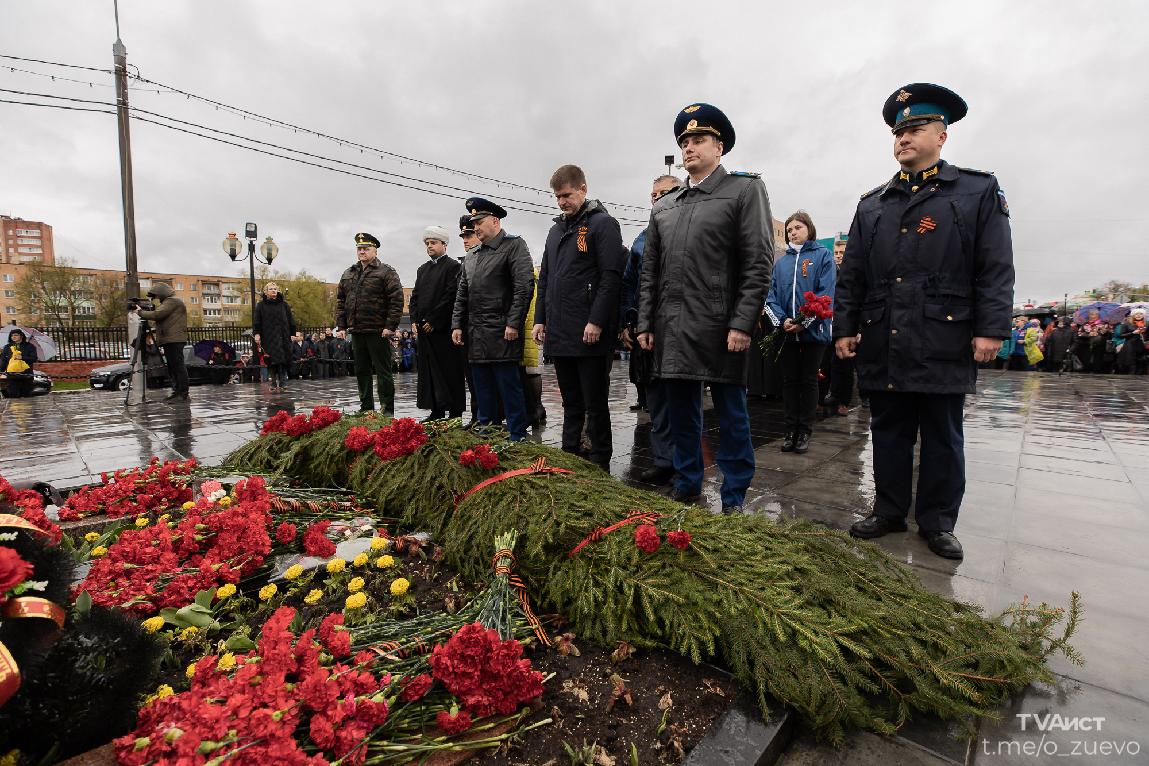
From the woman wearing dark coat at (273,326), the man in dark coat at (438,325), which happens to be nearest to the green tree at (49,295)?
the woman wearing dark coat at (273,326)

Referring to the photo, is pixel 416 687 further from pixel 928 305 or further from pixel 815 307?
pixel 815 307

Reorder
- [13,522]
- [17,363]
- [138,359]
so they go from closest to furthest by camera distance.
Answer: [13,522] → [138,359] → [17,363]

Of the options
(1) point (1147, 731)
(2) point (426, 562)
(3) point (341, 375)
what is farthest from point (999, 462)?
(3) point (341, 375)

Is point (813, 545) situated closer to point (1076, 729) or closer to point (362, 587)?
point (1076, 729)

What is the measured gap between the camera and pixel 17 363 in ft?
36.6

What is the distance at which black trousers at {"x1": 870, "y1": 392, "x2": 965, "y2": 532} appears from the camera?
2770 mm

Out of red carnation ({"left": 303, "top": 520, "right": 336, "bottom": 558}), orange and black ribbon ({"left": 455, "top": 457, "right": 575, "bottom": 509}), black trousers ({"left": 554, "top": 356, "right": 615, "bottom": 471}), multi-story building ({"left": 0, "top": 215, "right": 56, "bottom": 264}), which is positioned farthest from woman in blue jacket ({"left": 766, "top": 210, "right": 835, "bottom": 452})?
multi-story building ({"left": 0, "top": 215, "right": 56, "bottom": 264})

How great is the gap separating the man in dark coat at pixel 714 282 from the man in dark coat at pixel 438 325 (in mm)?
3192

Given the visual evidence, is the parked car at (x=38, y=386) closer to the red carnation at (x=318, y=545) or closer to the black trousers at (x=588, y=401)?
the black trousers at (x=588, y=401)

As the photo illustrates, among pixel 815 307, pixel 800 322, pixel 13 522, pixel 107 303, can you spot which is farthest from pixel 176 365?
pixel 107 303

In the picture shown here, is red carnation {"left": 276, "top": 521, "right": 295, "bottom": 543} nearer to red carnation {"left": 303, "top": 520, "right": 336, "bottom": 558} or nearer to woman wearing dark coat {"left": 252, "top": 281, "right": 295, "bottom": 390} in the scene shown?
red carnation {"left": 303, "top": 520, "right": 336, "bottom": 558}

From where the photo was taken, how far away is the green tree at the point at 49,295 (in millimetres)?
35469

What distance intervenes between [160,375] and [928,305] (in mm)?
14687

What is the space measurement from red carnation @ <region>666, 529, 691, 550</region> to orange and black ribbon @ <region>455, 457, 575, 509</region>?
733 millimetres
